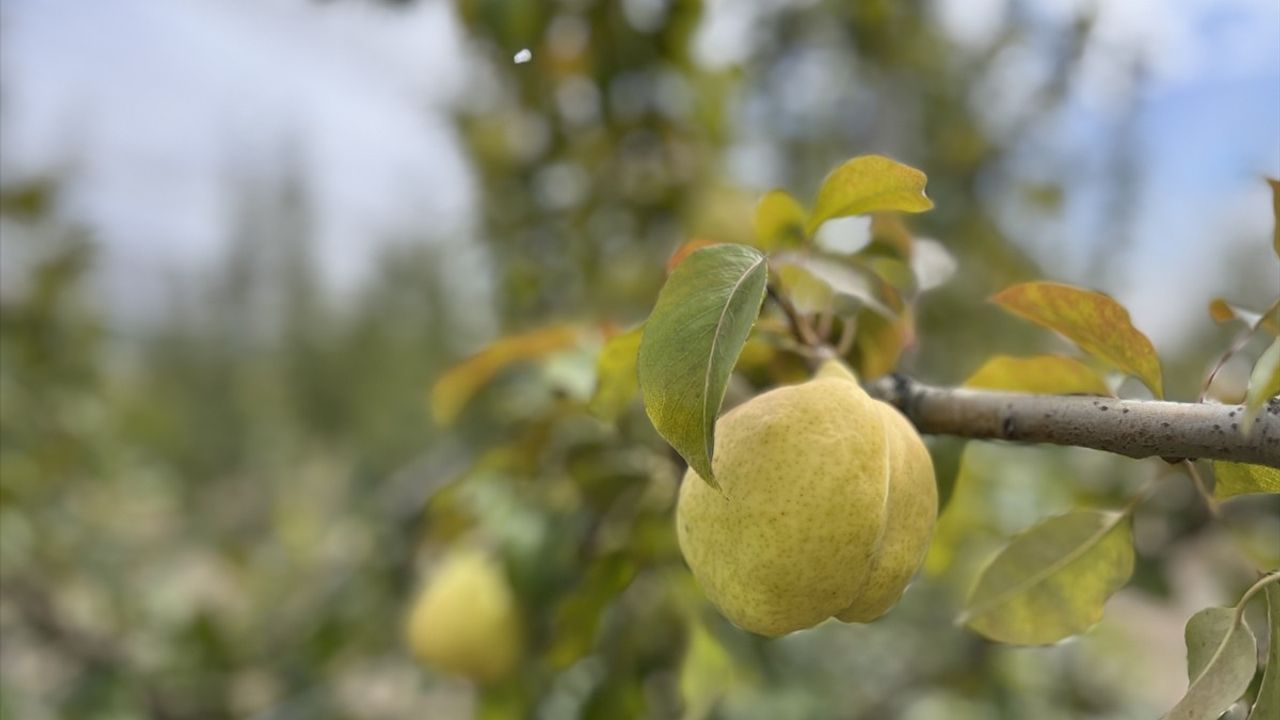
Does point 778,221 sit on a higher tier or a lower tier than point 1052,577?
higher

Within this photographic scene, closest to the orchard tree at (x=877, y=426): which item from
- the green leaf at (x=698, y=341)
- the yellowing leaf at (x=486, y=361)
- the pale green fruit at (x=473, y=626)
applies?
the green leaf at (x=698, y=341)

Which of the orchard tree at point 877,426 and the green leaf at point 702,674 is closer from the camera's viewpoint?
the orchard tree at point 877,426

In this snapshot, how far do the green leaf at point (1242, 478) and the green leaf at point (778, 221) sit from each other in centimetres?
21

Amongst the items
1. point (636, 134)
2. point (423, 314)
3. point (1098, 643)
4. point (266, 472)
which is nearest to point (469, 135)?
point (636, 134)

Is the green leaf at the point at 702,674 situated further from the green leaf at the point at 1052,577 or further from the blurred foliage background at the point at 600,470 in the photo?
the green leaf at the point at 1052,577

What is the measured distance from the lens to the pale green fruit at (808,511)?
1.11 feet

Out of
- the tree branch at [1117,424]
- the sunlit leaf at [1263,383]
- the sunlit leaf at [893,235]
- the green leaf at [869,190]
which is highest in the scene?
the green leaf at [869,190]

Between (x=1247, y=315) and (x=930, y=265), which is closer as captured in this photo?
(x=1247, y=315)

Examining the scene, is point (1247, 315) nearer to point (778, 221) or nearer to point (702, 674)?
point (778, 221)

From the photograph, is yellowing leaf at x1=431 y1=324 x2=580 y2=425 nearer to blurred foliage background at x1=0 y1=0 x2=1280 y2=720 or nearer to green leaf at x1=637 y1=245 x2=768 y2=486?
blurred foliage background at x1=0 y1=0 x2=1280 y2=720

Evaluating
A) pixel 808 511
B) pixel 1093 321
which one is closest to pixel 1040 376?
pixel 1093 321

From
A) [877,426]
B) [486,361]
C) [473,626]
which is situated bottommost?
[473,626]

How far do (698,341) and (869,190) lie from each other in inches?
5.0

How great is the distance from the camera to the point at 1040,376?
41 centimetres
